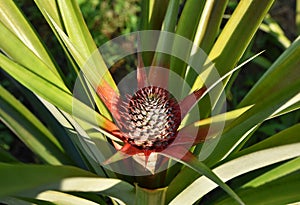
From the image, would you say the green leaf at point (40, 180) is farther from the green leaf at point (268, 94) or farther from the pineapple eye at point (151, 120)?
the green leaf at point (268, 94)

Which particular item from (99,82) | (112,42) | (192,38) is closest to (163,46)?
(192,38)

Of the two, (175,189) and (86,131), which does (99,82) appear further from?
(175,189)

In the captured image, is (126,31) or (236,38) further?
(126,31)

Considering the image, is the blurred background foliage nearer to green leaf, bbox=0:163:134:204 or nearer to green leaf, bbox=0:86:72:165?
green leaf, bbox=0:86:72:165

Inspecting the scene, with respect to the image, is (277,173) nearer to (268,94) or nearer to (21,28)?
(268,94)

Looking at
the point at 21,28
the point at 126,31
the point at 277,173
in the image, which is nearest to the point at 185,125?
the point at 277,173

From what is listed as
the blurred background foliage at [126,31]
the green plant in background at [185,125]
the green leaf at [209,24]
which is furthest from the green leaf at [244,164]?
the blurred background foliage at [126,31]
